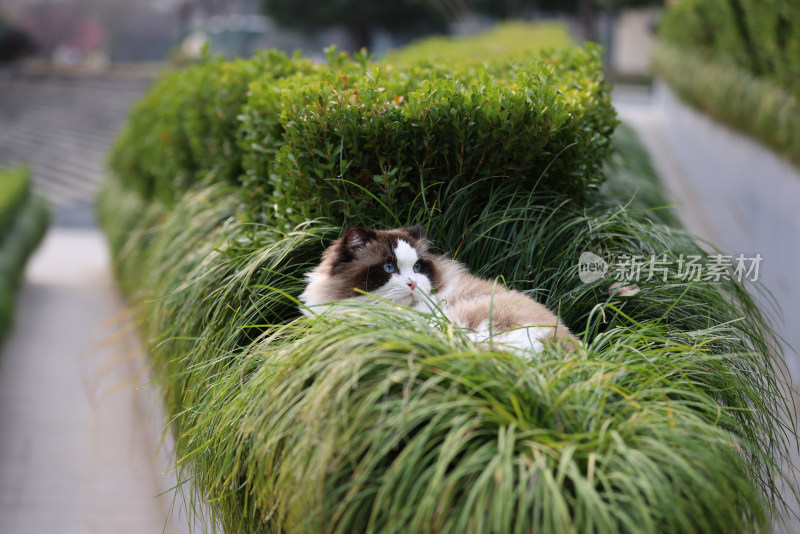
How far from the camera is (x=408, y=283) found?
270cm

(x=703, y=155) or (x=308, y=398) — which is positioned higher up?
(x=308, y=398)

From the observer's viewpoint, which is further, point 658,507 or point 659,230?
point 659,230

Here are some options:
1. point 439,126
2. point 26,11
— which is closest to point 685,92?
point 439,126

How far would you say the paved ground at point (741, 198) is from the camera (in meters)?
6.38

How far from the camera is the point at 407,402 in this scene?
2020 millimetres

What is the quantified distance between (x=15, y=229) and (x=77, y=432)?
4.28 m

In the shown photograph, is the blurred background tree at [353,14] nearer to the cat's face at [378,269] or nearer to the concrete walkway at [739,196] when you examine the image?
the concrete walkway at [739,196]

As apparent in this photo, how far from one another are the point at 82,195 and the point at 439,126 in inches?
681

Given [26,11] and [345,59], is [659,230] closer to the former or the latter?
[345,59]

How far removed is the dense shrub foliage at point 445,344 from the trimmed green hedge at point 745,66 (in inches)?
92.6

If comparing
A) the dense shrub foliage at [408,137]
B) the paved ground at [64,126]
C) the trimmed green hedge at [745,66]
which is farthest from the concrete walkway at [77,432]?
the paved ground at [64,126]

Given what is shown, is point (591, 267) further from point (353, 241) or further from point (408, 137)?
point (353, 241)

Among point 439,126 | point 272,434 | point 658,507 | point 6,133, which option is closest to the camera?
point 658,507

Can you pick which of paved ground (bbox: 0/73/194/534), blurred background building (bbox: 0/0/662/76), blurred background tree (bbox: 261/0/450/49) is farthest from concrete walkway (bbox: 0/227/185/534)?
blurred background tree (bbox: 261/0/450/49)
